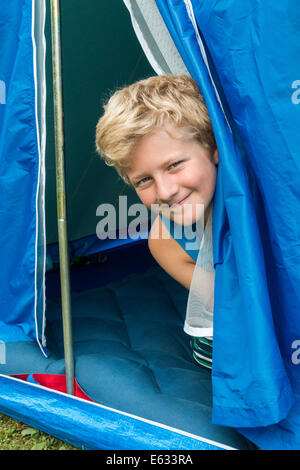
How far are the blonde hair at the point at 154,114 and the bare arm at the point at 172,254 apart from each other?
1.35 ft

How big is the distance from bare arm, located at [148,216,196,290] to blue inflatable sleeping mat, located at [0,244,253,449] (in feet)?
0.97

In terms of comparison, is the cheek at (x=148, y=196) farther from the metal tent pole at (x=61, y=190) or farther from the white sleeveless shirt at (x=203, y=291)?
the metal tent pole at (x=61, y=190)

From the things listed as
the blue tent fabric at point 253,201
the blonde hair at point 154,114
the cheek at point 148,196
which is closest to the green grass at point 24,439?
the blue tent fabric at point 253,201

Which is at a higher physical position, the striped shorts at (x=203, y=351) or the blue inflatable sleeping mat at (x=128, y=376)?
the striped shorts at (x=203, y=351)

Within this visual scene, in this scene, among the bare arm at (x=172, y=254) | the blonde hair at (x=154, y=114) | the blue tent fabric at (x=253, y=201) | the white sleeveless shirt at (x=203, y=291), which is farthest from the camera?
the bare arm at (x=172, y=254)

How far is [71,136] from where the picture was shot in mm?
2447

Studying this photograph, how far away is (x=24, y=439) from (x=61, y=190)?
31.1 inches

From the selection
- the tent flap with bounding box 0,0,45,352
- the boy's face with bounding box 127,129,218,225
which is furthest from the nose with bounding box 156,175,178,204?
the tent flap with bounding box 0,0,45,352

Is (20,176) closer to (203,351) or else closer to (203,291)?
(203,291)

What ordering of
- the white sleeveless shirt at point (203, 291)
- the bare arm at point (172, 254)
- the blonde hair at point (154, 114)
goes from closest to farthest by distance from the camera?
the blonde hair at point (154, 114) < the white sleeveless shirt at point (203, 291) < the bare arm at point (172, 254)

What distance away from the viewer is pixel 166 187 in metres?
1.24

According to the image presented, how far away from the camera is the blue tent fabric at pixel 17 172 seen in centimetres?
147

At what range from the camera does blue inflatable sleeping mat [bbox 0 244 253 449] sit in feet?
4.36

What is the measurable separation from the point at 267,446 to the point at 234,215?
576mm
